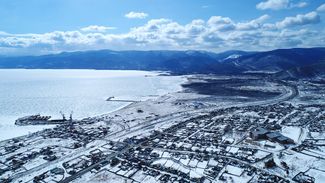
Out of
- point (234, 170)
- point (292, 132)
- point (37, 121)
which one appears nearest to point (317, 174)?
point (234, 170)

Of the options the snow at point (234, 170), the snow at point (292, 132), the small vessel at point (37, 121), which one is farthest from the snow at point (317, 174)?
the small vessel at point (37, 121)

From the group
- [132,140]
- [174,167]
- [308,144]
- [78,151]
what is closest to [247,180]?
[174,167]

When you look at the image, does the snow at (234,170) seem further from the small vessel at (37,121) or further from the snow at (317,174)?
the small vessel at (37,121)

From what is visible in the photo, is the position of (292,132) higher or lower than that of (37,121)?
lower

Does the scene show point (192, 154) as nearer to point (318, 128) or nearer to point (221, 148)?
point (221, 148)

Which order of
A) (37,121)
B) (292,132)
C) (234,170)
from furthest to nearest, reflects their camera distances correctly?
(37,121) < (292,132) < (234,170)

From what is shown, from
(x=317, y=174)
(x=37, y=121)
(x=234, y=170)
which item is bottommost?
(x=317, y=174)

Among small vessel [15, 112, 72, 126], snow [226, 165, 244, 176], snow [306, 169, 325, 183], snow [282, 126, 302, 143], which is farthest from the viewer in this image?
small vessel [15, 112, 72, 126]

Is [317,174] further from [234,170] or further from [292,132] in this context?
[292,132]

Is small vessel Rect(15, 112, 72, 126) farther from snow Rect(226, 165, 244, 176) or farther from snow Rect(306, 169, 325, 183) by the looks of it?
snow Rect(306, 169, 325, 183)

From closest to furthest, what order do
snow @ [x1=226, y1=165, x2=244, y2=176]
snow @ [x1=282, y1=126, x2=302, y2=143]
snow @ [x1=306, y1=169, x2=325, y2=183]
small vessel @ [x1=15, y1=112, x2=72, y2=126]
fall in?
snow @ [x1=306, y1=169, x2=325, y2=183], snow @ [x1=226, y1=165, x2=244, y2=176], snow @ [x1=282, y1=126, x2=302, y2=143], small vessel @ [x1=15, y1=112, x2=72, y2=126]

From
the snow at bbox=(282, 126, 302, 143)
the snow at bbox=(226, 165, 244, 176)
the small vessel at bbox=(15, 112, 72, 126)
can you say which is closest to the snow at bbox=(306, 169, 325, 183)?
the snow at bbox=(226, 165, 244, 176)

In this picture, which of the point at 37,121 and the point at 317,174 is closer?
the point at 317,174
